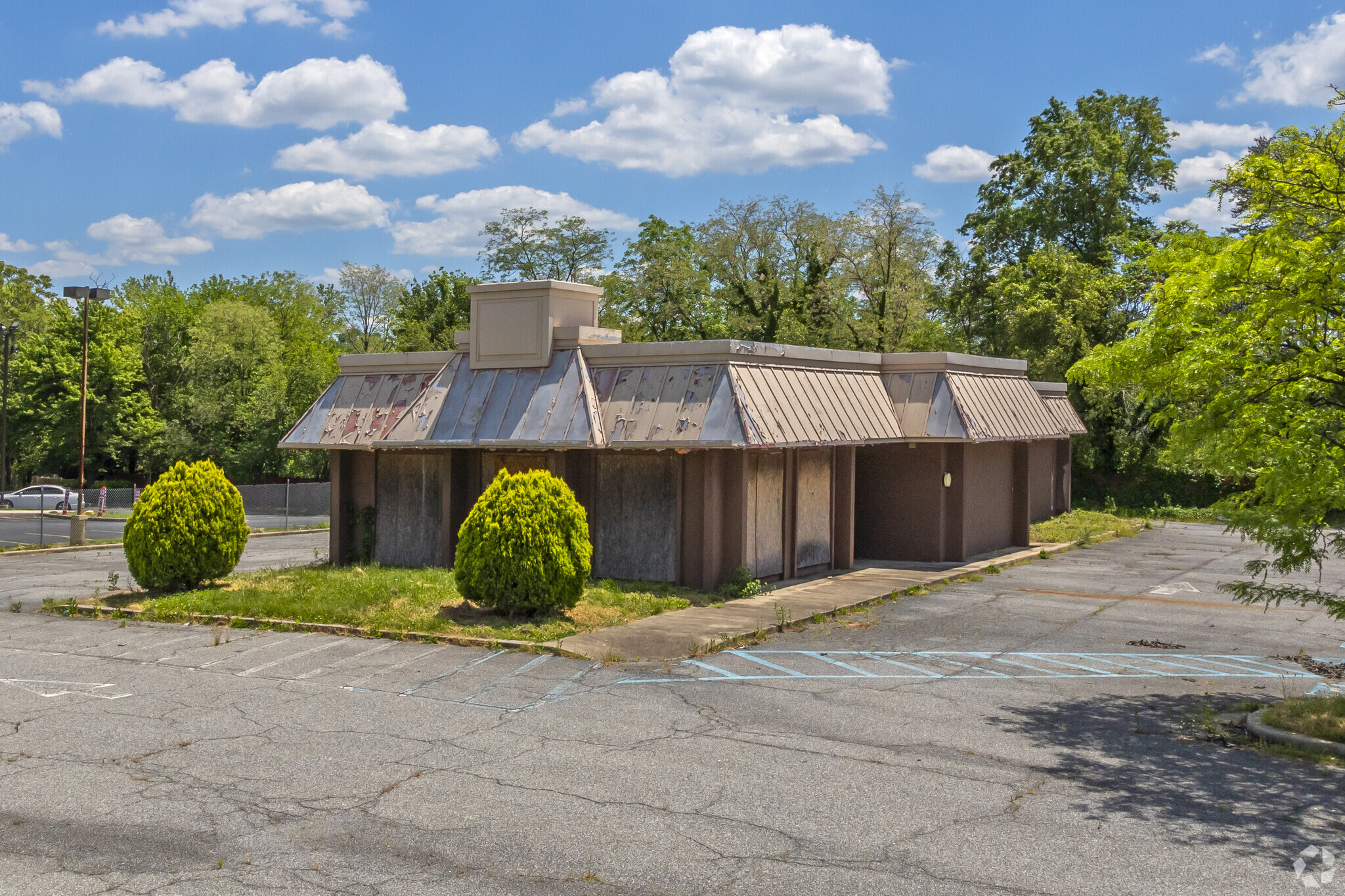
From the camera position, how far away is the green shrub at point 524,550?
48.5 ft

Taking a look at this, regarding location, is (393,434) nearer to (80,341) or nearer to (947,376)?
(947,376)

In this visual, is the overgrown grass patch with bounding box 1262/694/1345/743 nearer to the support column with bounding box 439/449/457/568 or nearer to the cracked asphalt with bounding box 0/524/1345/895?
the cracked asphalt with bounding box 0/524/1345/895

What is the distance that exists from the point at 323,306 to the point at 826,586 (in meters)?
68.0

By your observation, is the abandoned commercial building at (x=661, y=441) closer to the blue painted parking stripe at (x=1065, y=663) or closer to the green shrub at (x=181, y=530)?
the green shrub at (x=181, y=530)

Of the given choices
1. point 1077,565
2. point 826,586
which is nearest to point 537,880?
point 826,586

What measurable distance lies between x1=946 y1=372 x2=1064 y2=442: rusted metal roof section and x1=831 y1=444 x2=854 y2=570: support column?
2561mm

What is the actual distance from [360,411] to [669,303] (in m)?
31.6

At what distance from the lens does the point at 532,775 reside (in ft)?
28.6

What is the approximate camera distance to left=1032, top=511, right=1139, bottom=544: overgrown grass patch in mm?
28578

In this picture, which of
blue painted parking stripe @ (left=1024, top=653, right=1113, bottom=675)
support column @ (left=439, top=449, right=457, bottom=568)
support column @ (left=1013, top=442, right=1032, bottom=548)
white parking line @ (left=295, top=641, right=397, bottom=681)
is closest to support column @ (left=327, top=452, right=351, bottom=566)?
support column @ (left=439, top=449, right=457, bottom=568)

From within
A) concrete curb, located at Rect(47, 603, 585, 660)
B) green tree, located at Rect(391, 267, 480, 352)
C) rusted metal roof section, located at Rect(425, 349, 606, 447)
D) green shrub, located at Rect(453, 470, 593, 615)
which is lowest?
concrete curb, located at Rect(47, 603, 585, 660)

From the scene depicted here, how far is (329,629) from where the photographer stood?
14.9m

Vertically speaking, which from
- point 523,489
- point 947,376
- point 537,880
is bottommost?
point 537,880

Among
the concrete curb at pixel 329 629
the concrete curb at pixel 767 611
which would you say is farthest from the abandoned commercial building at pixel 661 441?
the concrete curb at pixel 329 629
